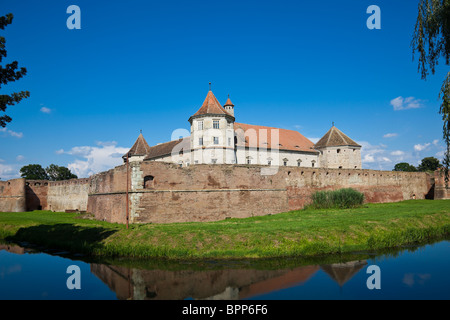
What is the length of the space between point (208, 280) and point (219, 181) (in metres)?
10.6

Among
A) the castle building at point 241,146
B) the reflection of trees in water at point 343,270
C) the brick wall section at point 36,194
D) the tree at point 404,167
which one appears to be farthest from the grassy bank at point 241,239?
the tree at point 404,167

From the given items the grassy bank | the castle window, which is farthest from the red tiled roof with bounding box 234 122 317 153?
the grassy bank

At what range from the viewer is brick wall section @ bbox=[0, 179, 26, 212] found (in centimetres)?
3525

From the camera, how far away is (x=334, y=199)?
82.9 ft

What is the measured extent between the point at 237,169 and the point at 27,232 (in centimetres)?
1238

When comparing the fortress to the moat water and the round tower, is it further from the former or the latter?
the moat water

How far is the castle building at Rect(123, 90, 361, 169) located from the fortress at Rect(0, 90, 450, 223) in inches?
4.3

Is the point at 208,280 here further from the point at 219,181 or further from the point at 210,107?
the point at 210,107

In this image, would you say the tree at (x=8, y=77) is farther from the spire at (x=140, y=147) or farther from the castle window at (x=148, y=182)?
the spire at (x=140, y=147)

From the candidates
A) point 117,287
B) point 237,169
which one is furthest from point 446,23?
point 237,169

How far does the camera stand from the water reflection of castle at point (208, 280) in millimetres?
9352

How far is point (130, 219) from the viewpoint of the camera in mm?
18391

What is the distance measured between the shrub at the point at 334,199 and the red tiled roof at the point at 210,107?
48.5 ft
